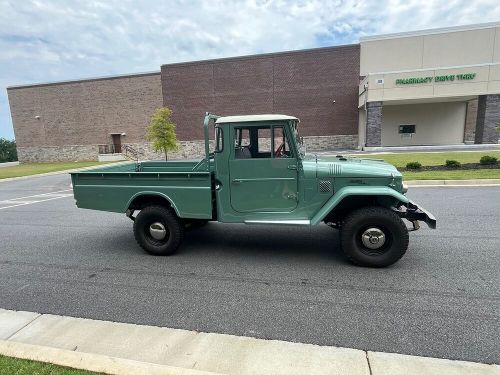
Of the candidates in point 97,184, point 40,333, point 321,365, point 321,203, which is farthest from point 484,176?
point 40,333

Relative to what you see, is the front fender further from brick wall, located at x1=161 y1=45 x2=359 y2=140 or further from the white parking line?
brick wall, located at x1=161 y1=45 x2=359 y2=140

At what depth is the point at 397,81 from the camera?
23078mm

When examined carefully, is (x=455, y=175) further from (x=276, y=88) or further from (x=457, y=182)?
(x=276, y=88)

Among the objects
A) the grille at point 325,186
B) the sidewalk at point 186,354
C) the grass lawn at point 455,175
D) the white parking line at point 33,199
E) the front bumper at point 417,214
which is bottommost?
the white parking line at point 33,199

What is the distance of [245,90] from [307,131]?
24.7ft

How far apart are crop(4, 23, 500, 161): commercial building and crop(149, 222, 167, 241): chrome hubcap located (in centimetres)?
2249

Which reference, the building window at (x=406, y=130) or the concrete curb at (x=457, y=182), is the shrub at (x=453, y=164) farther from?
the building window at (x=406, y=130)

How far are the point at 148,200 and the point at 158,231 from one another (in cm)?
57

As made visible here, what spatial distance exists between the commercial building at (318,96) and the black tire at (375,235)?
2180 centimetres

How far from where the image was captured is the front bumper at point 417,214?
163 inches

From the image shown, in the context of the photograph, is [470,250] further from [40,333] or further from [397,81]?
[397,81]

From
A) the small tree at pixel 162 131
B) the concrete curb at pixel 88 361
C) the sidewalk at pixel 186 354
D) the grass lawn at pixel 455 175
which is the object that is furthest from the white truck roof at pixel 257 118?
the small tree at pixel 162 131

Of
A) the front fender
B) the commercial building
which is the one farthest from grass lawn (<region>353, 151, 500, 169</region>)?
the front fender

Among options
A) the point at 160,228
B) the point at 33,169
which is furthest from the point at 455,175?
the point at 33,169
